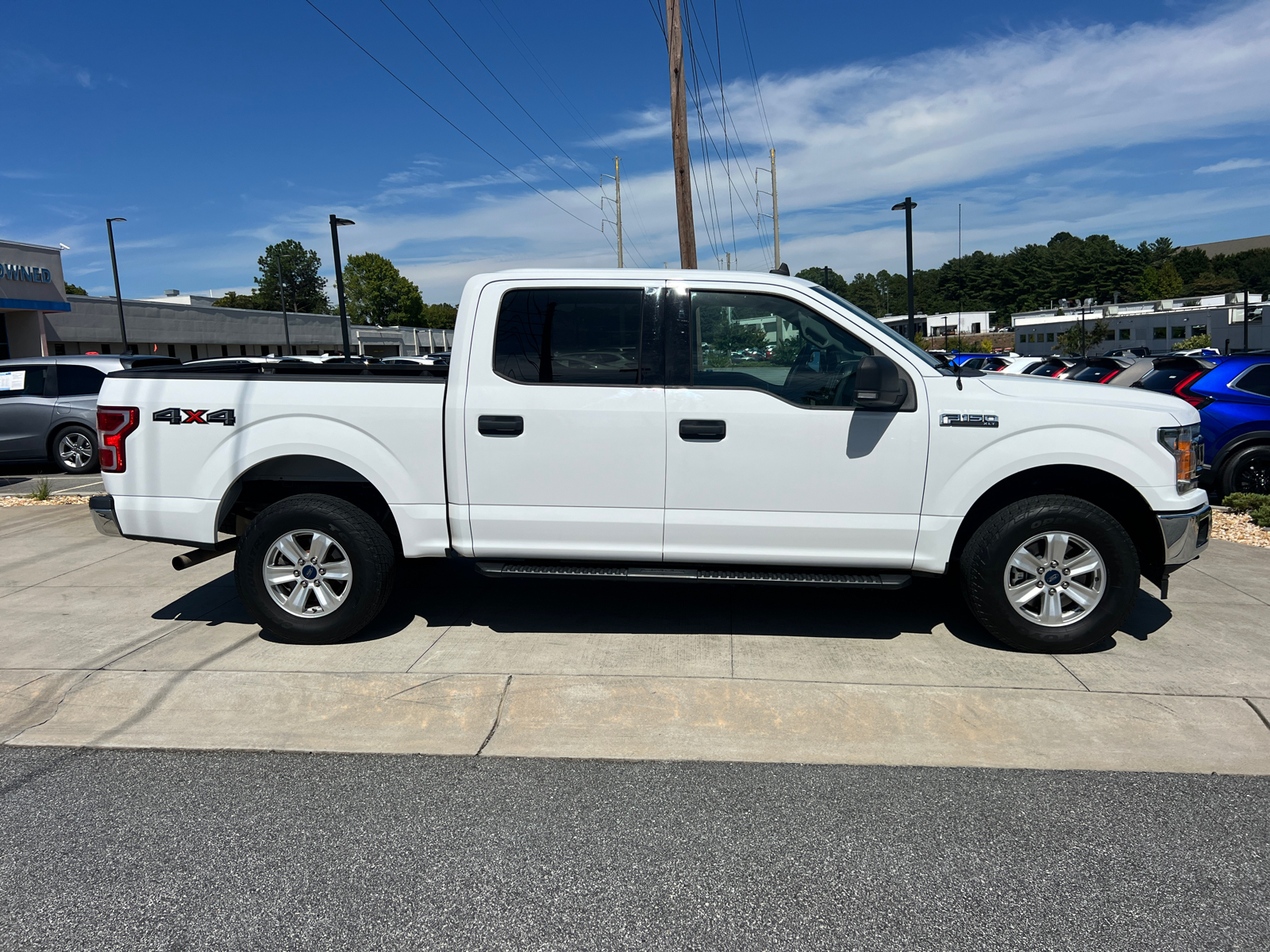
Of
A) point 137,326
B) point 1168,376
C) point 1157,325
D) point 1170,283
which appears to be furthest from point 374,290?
point 1170,283

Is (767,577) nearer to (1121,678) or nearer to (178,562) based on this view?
(1121,678)

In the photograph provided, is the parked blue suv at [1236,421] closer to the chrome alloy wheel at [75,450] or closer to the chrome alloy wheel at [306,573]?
the chrome alloy wheel at [306,573]

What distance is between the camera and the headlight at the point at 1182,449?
15.7 ft

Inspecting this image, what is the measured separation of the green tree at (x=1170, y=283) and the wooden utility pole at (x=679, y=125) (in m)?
149

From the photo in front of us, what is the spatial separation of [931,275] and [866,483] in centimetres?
19016

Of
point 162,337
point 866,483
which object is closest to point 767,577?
point 866,483

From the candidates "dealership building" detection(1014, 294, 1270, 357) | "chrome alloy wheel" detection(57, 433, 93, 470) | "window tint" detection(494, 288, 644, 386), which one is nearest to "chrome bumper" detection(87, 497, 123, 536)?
"window tint" detection(494, 288, 644, 386)

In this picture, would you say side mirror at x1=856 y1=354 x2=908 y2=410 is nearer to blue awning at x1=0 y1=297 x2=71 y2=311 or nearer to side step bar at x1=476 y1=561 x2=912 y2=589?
side step bar at x1=476 y1=561 x2=912 y2=589

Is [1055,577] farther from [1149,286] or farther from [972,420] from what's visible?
[1149,286]

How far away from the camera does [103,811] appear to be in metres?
3.53

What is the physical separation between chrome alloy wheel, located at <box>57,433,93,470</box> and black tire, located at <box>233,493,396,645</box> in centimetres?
957

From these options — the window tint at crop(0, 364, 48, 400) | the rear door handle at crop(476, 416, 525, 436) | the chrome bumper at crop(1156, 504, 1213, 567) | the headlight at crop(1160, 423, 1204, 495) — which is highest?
the window tint at crop(0, 364, 48, 400)

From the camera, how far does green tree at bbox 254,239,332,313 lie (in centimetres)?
10856

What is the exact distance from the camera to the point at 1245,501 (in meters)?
8.77
